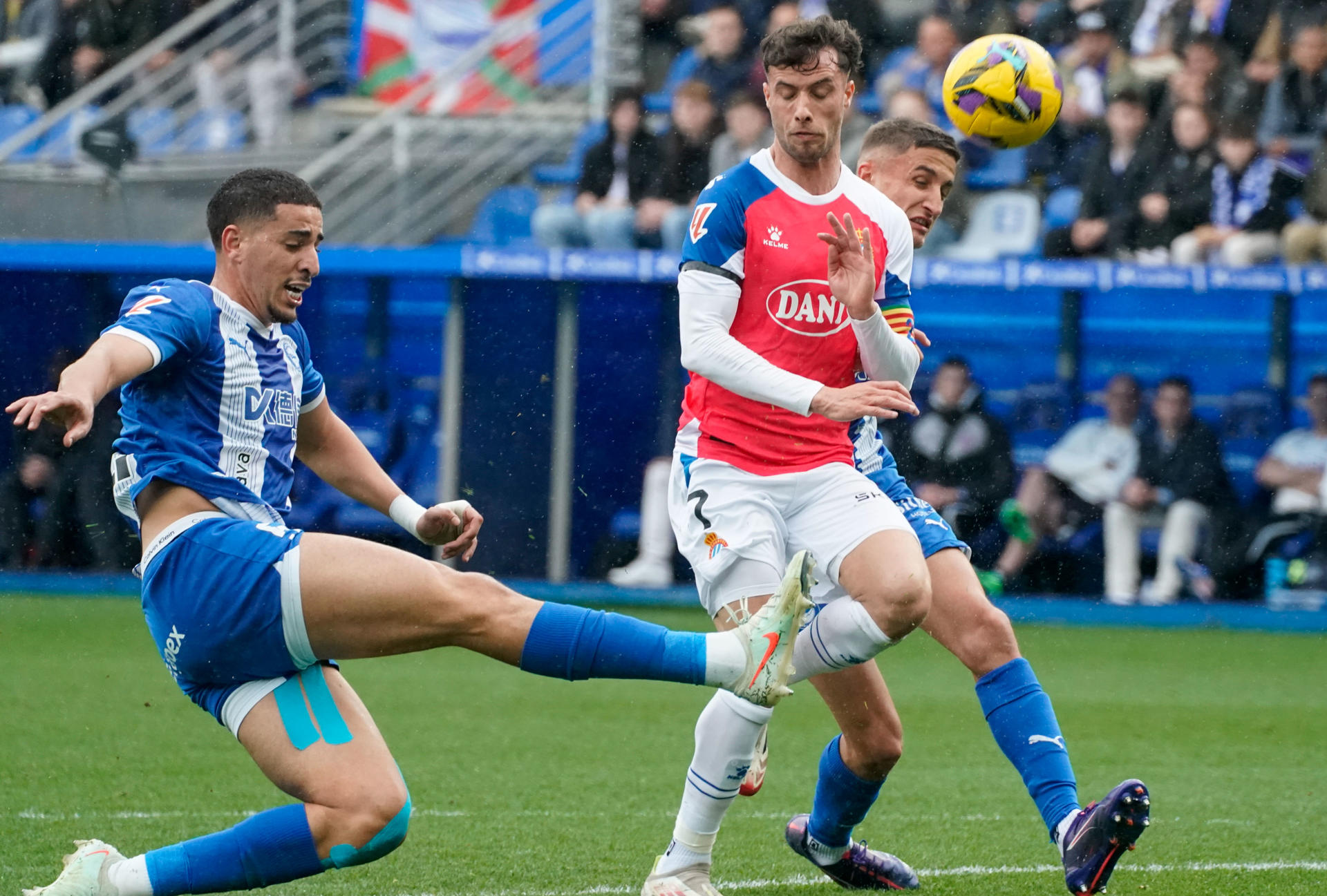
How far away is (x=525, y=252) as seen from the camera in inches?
483

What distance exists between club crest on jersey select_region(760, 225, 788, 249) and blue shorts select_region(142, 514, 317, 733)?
1476mm

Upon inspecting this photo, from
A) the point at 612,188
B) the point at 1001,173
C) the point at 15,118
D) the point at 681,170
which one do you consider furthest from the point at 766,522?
the point at 15,118

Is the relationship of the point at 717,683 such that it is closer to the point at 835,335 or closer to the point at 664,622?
the point at 835,335

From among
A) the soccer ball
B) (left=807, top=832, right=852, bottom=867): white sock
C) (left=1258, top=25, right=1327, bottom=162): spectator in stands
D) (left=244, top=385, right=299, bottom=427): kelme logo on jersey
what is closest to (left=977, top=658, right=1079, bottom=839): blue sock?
(left=807, top=832, right=852, bottom=867): white sock

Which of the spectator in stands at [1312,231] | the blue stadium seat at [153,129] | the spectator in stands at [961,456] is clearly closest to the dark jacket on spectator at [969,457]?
the spectator in stands at [961,456]

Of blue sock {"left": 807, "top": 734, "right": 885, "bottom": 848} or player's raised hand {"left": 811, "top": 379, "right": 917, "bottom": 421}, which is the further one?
blue sock {"left": 807, "top": 734, "right": 885, "bottom": 848}

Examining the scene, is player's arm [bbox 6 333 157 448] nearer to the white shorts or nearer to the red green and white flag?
the white shorts

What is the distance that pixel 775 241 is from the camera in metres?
4.32

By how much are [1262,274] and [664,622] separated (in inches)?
196

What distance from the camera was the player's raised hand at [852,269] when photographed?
13.4ft

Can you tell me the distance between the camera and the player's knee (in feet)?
11.7

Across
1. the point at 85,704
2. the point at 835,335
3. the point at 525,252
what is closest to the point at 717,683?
the point at 835,335

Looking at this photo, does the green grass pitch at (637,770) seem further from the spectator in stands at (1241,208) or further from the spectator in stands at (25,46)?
the spectator in stands at (25,46)

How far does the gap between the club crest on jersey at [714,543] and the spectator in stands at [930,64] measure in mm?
9846
